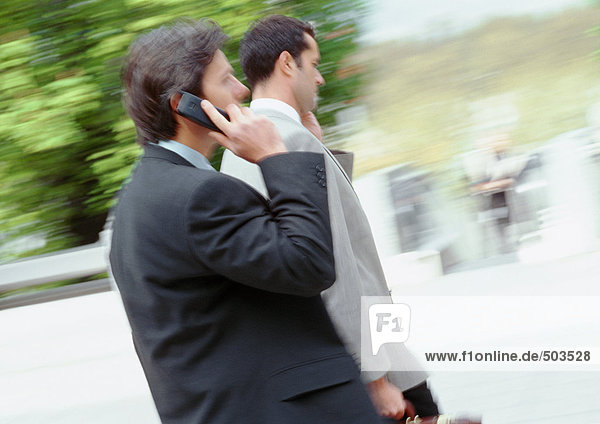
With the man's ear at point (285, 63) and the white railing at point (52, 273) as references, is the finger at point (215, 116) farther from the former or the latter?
the white railing at point (52, 273)

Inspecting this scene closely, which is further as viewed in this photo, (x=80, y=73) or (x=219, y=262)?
(x=80, y=73)

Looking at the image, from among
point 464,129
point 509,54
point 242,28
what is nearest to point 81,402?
point 242,28

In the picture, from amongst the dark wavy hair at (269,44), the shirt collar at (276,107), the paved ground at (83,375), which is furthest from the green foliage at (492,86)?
the shirt collar at (276,107)

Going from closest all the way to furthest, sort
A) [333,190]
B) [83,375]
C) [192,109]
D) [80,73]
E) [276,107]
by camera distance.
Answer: [192,109], [333,190], [276,107], [83,375], [80,73]

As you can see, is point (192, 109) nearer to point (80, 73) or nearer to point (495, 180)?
point (80, 73)

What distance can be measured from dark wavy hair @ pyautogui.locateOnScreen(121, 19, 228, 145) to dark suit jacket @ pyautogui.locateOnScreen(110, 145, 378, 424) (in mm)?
59

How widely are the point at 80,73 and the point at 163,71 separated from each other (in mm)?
3990

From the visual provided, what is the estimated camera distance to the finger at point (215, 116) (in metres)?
1.41

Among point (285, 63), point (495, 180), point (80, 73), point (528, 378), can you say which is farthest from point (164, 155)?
point (495, 180)

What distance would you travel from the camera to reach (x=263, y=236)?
130 cm

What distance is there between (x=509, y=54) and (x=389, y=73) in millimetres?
1085

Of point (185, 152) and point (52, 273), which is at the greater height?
point (185, 152)

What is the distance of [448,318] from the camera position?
4.87 metres

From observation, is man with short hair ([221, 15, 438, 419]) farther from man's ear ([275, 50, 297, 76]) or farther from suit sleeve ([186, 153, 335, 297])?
suit sleeve ([186, 153, 335, 297])
